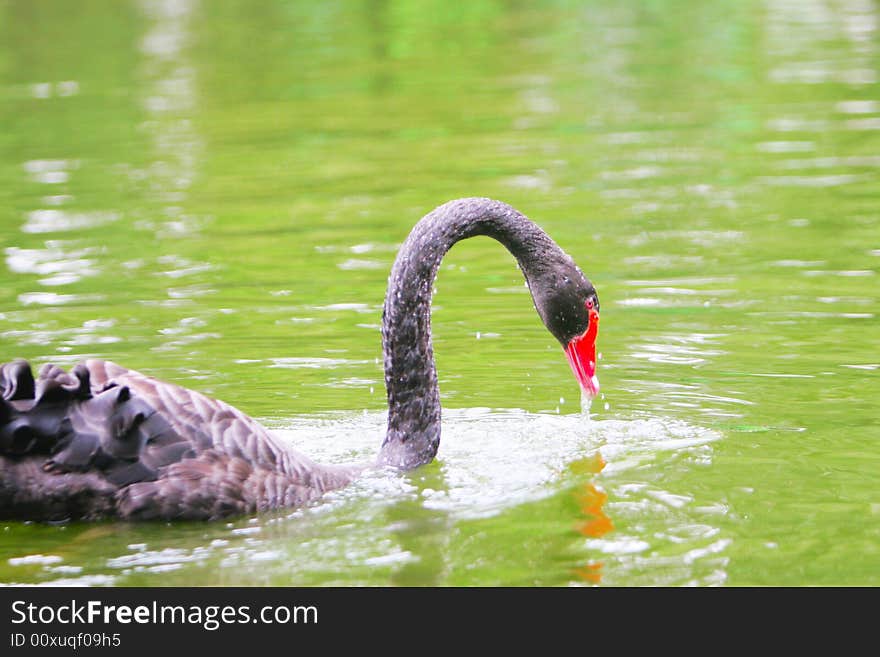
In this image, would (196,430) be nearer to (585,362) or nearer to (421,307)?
(421,307)

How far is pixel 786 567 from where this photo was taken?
15.9 feet

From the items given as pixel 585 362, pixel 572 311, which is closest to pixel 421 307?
pixel 572 311

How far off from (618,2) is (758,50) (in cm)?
858

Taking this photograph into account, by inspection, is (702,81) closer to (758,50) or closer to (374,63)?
(758,50)

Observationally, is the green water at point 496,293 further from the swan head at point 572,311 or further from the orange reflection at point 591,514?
the swan head at point 572,311

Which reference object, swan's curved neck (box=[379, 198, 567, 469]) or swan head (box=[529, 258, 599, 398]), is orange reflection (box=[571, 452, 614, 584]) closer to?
swan head (box=[529, 258, 599, 398])

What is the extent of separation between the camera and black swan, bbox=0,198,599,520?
16.4 feet

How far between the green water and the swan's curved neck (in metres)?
0.14

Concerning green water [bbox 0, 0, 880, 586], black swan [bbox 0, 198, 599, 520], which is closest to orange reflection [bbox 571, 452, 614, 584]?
green water [bbox 0, 0, 880, 586]

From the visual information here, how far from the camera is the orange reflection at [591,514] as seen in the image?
487 centimetres

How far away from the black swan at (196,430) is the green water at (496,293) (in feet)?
0.37
